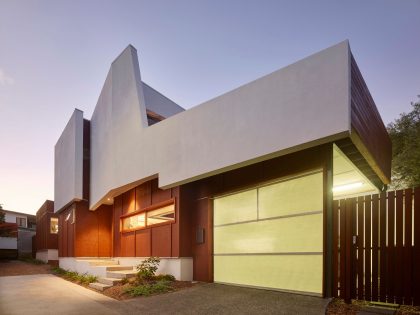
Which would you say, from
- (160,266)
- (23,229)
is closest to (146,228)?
(160,266)

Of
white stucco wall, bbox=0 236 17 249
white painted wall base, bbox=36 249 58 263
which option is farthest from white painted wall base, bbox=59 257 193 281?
white stucco wall, bbox=0 236 17 249

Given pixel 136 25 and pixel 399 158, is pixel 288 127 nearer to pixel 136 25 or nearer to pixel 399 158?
pixel 399 158

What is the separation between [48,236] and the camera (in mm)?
27109

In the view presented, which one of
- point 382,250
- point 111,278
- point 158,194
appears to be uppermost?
point 158,194

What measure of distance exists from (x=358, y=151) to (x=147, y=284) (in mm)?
7720

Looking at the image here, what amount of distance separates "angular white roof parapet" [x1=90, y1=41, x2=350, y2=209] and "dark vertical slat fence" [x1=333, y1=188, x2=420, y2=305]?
175 cm

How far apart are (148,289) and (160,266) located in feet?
7.72

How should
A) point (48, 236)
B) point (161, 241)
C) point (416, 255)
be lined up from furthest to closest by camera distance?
point (48, 236) → point (161, 241) → point (416, 255)

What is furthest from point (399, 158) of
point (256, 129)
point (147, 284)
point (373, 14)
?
point (147, 284)

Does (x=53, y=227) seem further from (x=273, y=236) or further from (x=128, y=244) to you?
(x=273, y=236)

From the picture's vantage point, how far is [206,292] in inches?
354

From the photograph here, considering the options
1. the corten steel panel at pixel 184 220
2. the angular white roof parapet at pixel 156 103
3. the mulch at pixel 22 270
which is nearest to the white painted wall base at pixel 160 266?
the corten steel panel at pixel 184 220

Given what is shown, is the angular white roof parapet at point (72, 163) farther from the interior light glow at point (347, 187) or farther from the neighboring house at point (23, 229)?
the neighboring house at point (23, 229)

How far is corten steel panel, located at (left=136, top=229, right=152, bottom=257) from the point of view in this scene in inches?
524
